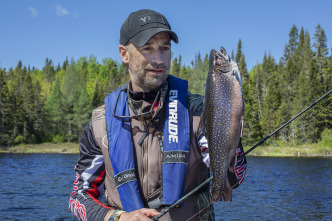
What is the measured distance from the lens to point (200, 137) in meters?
2.80

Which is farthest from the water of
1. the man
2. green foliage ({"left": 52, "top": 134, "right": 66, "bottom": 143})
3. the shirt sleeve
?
green foliage ({"left": 52, "top": 134, "right": 66, "bottom": 143})

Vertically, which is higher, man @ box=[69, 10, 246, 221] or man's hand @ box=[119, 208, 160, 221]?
man @ box=[69, 10, 246, 221]

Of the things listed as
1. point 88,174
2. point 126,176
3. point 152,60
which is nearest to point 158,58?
point 152,60

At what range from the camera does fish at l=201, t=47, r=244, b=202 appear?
2.37 metres

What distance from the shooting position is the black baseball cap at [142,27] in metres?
2.75

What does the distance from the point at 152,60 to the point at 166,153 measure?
720 mm

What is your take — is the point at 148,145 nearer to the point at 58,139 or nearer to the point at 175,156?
the point at 175,156

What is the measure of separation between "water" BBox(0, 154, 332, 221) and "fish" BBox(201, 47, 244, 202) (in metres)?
14.9

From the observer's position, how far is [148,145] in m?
2.83

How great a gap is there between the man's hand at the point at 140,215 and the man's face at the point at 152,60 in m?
0.96

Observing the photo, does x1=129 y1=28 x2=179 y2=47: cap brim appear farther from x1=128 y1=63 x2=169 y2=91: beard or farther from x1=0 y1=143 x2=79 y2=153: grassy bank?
x1=0 y1=143 x2=79 y2=153: grassy bank

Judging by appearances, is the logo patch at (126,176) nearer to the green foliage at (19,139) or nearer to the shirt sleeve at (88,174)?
the shirt sleeve at (88,174)

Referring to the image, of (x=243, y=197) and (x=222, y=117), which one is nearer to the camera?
(x=222, y=117)

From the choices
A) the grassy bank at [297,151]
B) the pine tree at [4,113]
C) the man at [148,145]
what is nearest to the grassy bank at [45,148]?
the pine tree at [4,113]
